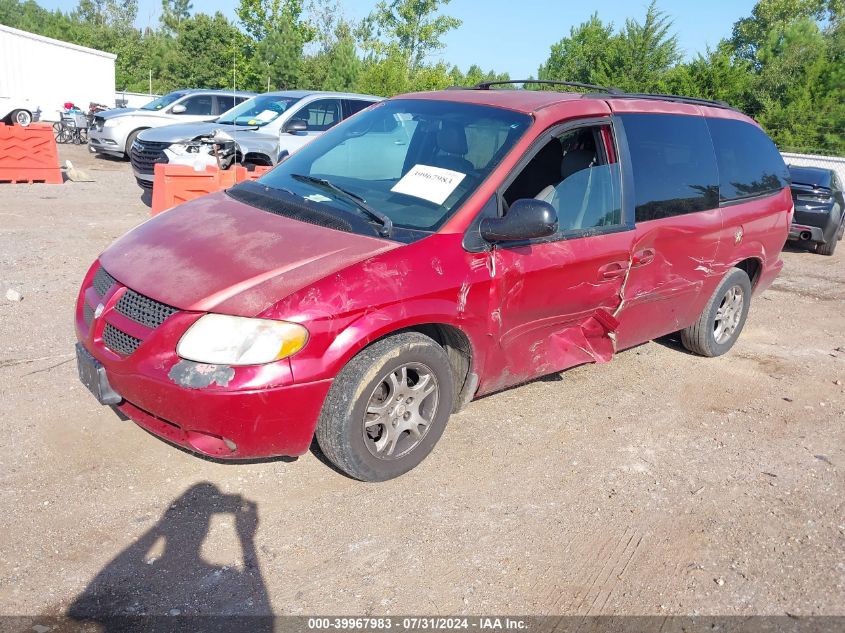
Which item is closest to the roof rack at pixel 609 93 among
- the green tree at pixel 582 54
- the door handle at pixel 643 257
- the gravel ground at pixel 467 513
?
the door handle at pixel 643 257

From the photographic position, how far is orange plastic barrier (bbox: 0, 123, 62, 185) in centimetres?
1315

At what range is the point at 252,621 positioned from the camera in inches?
110

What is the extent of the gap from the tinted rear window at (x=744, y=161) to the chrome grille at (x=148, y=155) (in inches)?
348

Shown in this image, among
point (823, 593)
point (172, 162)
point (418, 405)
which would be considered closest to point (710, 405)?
point (823, 593)

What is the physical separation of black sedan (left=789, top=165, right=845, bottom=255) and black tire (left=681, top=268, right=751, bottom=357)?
21.9 feet

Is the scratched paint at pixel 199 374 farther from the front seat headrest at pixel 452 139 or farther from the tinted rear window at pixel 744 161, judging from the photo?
the tinted rear window at pixel 744 161

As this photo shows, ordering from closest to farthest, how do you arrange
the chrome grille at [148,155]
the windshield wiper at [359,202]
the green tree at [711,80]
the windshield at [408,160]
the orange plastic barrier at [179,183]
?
the windshield wiper at [359,202], the windshield at [408,160], the orange plastic barrier at [179,183], the chrome grille at [148,155], the green tree at [711,80]

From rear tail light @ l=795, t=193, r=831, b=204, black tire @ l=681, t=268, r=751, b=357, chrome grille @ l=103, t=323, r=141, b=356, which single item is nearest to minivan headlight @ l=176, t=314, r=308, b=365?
chrome grille @ l=103, t=323, r=141, b=356

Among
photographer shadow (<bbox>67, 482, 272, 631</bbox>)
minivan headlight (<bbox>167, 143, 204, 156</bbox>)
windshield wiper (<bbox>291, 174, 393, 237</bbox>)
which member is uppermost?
windshield wiper (<bbox>291, 174, 393, 237</bbox>)

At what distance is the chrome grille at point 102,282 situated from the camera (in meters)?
3.73

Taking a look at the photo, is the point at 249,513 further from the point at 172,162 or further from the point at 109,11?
the point at 109,11

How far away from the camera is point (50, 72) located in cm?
3031

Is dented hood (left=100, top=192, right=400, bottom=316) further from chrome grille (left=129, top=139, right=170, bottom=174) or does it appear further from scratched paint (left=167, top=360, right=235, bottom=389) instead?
chrome grille (left=129, top=139, right=170, bottom=174)

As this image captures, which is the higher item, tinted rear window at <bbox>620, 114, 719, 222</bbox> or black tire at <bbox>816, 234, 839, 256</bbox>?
tinted rear window at <bbox>620, 114, 719, 222</bbox>
